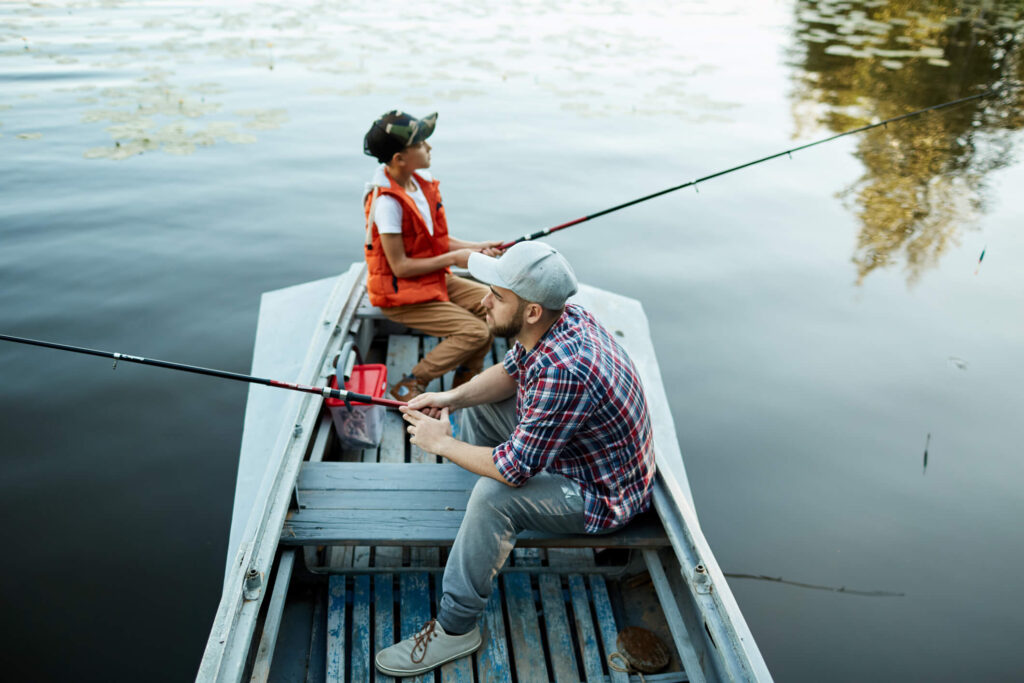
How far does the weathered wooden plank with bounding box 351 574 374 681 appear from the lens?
274 cm

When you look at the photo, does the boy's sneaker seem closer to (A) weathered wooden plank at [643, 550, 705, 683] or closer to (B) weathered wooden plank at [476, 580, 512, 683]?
(B) weathered wooden plank at [476, 580, 512, 683]

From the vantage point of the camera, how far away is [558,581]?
10.4 feet

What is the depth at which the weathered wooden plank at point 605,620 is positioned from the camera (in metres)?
2.81

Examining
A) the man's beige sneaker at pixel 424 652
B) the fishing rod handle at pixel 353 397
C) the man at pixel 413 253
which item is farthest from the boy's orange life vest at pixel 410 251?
the man's beige sneaker at pixel 424 652

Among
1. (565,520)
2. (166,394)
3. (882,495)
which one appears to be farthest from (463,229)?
(565,520)

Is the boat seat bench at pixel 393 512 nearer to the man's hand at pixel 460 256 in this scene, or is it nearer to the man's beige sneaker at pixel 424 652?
the man's beige sneaker at pixel 424 652

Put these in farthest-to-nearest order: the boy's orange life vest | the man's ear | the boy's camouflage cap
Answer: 1. the boy's orange life vest
2. the boy's camouflage cap
3. the man's ear

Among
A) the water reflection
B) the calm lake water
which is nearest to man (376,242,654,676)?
the calm lake water

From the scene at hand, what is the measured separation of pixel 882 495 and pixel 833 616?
1.16 m

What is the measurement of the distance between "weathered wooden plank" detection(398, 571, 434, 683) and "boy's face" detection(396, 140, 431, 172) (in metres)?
2.11

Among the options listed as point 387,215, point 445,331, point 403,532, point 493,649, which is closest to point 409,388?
point 445,331

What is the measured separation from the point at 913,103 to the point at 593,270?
8108 millimetres

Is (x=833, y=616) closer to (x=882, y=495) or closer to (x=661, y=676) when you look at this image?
(x=882, y=495)

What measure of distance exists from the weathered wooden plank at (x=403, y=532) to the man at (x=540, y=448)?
0.09 m
